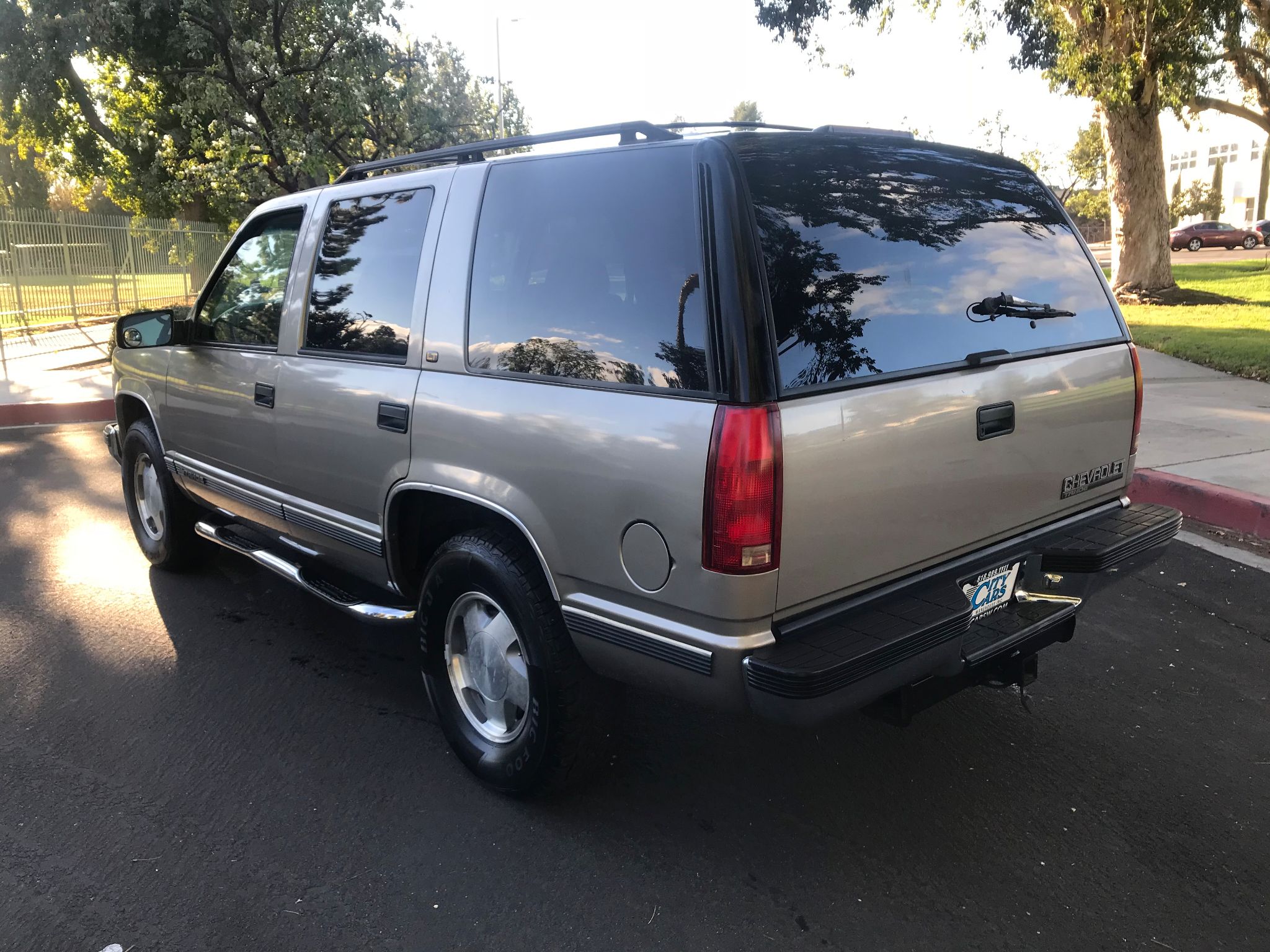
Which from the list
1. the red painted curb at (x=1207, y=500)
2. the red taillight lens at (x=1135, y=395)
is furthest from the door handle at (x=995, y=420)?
the red painted curb at (x=1207, y=500)

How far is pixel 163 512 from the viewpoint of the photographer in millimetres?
5242

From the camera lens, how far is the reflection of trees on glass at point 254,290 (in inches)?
163

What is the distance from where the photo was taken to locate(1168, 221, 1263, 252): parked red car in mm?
43031

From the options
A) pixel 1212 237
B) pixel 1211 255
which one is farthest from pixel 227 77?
pixel 1212 237

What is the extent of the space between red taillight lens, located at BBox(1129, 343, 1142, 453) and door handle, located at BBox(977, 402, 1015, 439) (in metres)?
0.75

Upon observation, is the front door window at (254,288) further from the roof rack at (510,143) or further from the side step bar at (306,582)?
the side step bar at (306,582)

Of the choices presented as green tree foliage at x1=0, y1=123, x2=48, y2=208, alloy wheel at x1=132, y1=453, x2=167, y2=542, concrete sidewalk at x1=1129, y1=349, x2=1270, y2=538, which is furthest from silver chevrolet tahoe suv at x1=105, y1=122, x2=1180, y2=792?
green tree foliage at x1=0, y1=123, x2=48, y2=208

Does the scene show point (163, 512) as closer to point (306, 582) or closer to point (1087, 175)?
point (306, 582)

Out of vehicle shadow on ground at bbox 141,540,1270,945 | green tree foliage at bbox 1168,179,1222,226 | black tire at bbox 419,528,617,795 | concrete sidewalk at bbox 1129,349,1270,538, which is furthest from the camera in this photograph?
green tree foliage at bbox 1168,179,1222,226

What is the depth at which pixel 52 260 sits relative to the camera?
19156 mm

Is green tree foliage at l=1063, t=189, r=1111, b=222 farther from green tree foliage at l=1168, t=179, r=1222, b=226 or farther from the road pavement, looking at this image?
the road pavement

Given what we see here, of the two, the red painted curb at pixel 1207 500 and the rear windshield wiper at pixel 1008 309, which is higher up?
the rear windshield wiper at pixel 1008 309

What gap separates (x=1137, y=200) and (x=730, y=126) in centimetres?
1649

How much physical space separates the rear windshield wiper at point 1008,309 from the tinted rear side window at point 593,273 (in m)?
0.98
